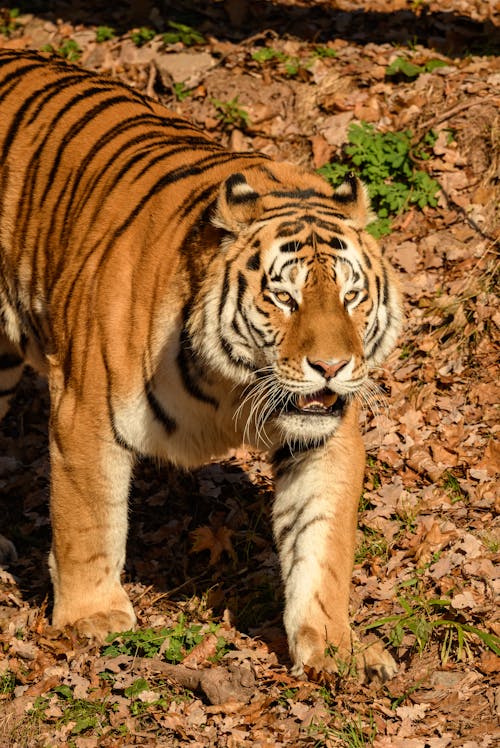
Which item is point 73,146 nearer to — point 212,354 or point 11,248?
point 11,248

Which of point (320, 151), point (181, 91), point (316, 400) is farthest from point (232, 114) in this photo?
point (316, 400)

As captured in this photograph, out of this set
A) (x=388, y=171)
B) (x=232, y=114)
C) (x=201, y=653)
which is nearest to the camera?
(x=201, y=653)

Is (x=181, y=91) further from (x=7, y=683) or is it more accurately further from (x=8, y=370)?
(x=7, y=683)

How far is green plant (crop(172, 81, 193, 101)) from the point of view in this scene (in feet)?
26.3

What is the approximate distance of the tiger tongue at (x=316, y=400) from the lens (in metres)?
3.93

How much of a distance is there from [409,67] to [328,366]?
4455mm

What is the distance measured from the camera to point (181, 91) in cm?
804

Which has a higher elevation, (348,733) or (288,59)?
(288,59)

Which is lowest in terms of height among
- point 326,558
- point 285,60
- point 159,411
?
point 326,558

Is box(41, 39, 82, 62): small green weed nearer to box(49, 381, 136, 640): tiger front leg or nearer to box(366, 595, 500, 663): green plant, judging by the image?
Answer: box(49, 381, 136, 640): tiger front leg

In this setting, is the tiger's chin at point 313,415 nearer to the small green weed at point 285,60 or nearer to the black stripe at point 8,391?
the black stripe at point 8,391

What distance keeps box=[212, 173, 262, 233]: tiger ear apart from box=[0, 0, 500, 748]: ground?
1675mm

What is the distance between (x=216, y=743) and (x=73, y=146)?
2793 mm

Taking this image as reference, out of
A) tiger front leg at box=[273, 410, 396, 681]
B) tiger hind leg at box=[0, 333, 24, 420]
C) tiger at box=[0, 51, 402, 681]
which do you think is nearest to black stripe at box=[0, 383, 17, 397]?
tiger hind leg at box=[0, 333, 24, 420]
